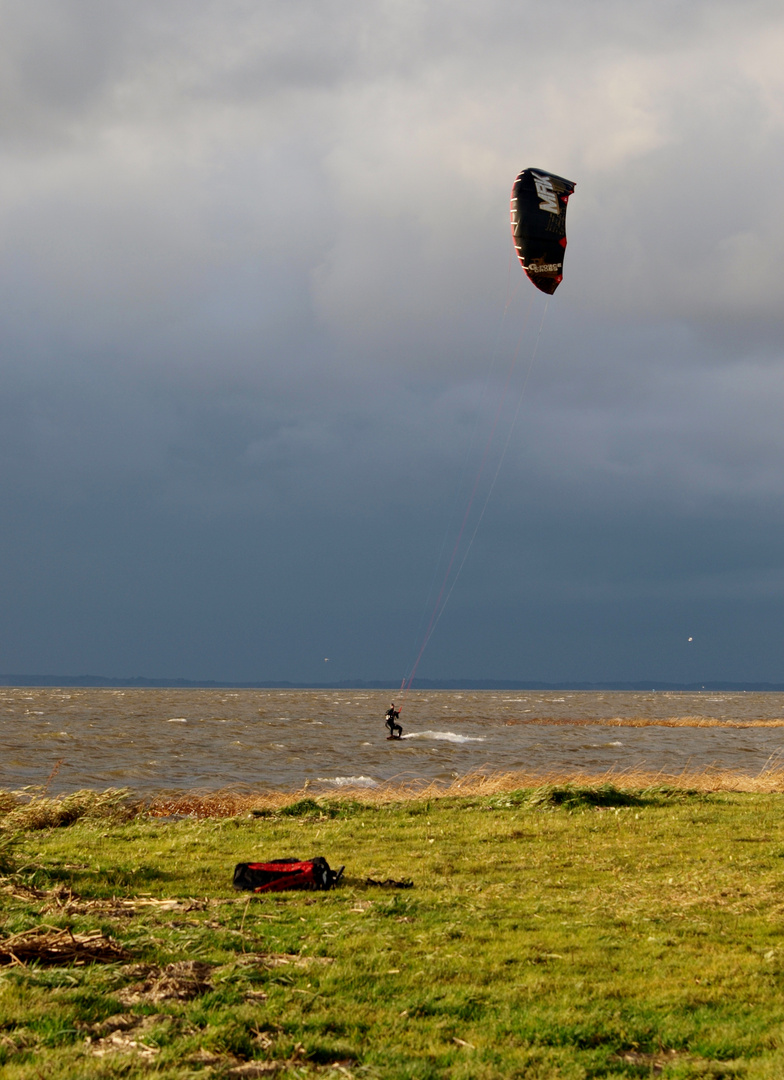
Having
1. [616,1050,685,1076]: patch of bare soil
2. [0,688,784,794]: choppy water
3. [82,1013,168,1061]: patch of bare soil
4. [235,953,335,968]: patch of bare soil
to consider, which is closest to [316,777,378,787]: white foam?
[0,688,784,794]: choppy water

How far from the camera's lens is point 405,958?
9.14m

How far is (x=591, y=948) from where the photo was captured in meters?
9.62

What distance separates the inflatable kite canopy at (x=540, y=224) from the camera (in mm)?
22406

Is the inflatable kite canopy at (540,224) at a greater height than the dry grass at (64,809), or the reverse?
the inflatable kite canopy at (540,224)

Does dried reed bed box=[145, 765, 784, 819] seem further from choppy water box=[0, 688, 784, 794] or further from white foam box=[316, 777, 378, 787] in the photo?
choppy water box=[0, 688, 784, 794]

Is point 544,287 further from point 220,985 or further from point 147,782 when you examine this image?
point 147,782

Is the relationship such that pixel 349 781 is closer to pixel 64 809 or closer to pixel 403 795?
pixel 403 795

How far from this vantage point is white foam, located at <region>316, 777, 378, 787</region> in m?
33.2

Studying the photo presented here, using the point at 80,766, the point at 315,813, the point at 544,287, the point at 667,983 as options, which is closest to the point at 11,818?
the point at 315,813

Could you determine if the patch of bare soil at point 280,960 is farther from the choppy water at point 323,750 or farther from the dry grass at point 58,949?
the choppy water at point 323,750

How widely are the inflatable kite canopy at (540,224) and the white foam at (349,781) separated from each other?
63.5 feet

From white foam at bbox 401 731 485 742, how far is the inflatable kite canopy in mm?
41081

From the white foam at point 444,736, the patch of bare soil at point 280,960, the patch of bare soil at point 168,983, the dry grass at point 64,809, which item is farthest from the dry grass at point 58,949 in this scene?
the white foam at point 444,736

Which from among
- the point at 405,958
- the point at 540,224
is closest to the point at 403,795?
the point at 540,224
